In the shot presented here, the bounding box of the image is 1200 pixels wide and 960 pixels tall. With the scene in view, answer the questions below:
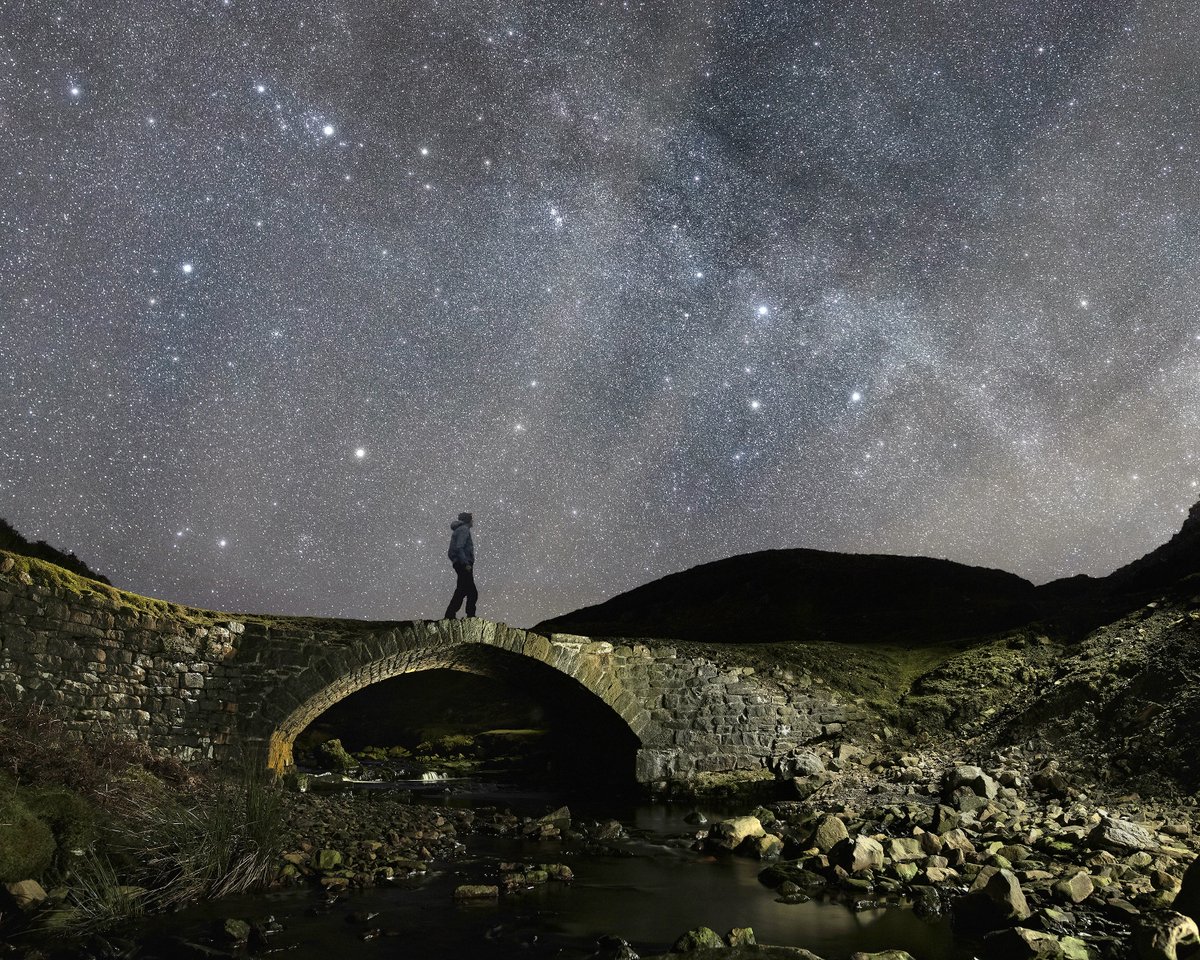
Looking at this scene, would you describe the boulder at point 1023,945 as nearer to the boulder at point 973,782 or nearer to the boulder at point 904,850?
the boulder at point 904,850

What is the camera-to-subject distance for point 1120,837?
702 cm

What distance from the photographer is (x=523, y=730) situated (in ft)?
87.9

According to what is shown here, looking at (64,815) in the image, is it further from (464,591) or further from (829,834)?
(464,591)

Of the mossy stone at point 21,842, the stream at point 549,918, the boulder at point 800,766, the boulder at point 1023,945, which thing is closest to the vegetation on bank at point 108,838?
the mossy stone at point 21,842

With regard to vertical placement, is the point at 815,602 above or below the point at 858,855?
above

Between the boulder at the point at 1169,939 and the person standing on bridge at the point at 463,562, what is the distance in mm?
12589

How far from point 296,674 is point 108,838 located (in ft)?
19.1

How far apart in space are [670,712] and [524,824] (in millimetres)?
5112

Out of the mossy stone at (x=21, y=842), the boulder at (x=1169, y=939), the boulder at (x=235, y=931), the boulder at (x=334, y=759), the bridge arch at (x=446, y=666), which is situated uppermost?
the bridge arch at (x=446, y=666)

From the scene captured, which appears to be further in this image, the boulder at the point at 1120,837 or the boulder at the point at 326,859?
the boulder at the point at 326,859

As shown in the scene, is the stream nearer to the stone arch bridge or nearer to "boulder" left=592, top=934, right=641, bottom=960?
"boulder" left=592, top=934, right=641, bottom=960

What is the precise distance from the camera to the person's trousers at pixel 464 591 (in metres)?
15.5

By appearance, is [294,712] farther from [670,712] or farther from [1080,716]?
[1080,716]

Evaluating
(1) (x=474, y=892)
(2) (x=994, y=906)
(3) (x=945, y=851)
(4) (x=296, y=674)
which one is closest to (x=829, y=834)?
(3) (x=945, y=851)
